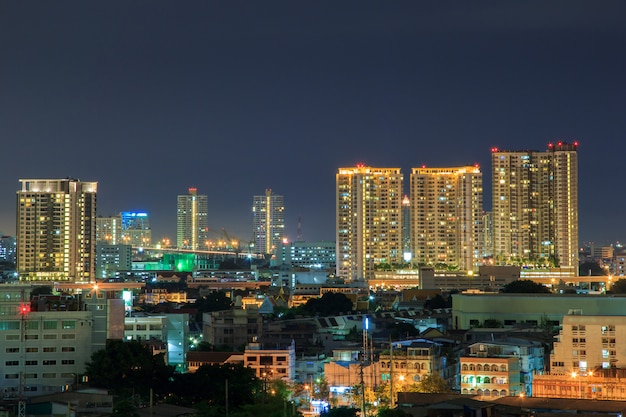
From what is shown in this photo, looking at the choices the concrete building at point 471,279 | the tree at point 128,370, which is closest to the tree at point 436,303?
the concrete building at point 471,279

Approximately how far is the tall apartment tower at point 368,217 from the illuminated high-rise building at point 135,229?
197 feet

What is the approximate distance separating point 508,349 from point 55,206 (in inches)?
1830

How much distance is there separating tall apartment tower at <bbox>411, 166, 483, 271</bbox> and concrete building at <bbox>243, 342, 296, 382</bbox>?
42987 mm

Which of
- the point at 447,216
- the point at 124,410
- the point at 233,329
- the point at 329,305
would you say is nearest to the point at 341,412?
the point at 124,410

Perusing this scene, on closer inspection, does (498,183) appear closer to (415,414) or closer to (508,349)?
(508,349)

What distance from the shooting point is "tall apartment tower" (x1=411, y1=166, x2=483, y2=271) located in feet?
241

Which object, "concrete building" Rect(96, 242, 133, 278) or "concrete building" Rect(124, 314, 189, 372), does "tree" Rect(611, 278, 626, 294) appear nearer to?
"concrete building" Rect(124, 314, 189, 372)

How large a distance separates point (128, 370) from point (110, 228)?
103713 millimetres

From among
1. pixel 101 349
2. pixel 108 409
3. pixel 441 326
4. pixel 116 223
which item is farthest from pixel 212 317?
pixel 116 223

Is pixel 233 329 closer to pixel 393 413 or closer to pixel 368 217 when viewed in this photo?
pixel 393 413

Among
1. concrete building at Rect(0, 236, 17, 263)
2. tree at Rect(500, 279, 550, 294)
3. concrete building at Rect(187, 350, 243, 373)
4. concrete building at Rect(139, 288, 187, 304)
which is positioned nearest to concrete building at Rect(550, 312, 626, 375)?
concrete building at Rect(187, 350, 243, 373)

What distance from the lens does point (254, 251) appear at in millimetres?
133375

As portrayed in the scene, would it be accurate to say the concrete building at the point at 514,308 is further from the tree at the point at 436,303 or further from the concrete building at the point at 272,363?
the concrete building at the point at 272,363

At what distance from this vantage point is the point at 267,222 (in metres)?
134
